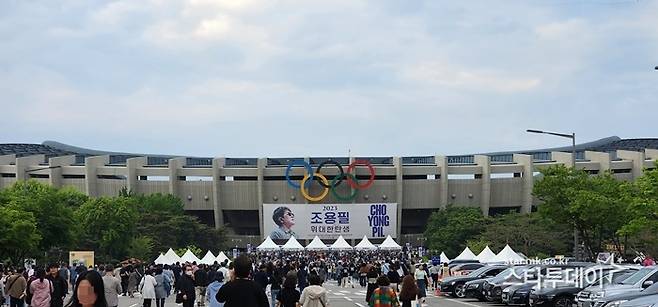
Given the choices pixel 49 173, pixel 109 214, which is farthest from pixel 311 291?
pixel 49 173

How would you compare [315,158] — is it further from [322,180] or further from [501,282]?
[501,282]

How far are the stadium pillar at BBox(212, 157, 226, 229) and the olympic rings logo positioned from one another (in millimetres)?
8488

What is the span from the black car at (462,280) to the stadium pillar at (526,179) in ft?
255

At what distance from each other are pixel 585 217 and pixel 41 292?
35310 millimetres

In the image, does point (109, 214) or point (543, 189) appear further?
point (109, 214)

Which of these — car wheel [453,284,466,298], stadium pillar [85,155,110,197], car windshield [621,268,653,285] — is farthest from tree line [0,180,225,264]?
car windshield [621,268,653,285]

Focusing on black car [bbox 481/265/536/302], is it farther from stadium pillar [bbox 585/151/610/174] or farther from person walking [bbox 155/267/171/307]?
stadium pillar [bbox 585/151/610/174]

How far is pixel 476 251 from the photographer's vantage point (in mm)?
83500

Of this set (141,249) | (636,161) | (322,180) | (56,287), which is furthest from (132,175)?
(56,287)

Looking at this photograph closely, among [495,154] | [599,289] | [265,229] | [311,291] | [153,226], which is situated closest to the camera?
[311,291]

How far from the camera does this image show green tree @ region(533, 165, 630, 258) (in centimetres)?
4797

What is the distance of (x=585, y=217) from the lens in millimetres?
48344

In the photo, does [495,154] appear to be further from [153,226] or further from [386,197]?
[153,226]

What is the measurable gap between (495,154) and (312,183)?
1440 inches
